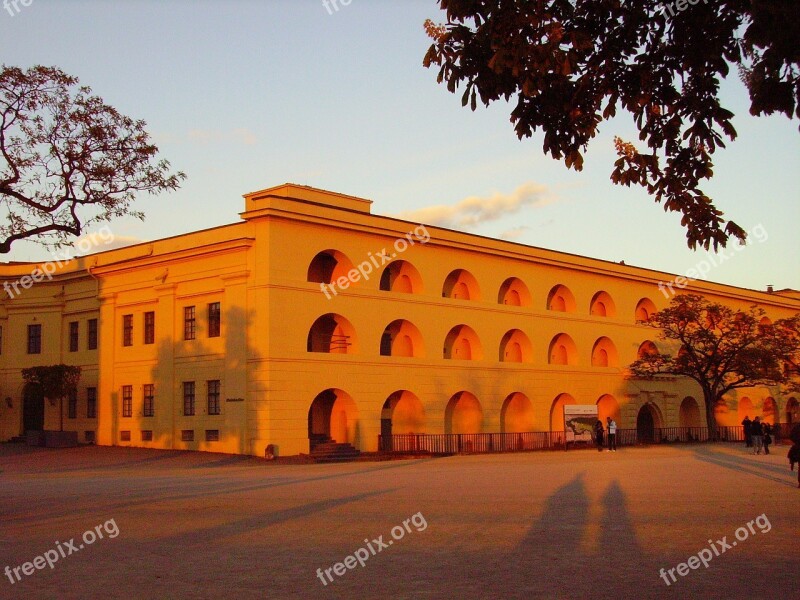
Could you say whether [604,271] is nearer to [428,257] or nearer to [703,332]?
[703,332]

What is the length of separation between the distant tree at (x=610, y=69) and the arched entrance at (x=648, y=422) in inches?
2074

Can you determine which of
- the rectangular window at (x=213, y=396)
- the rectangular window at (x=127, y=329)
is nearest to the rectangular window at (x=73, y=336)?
the rectangular window at (x=127, y=329)

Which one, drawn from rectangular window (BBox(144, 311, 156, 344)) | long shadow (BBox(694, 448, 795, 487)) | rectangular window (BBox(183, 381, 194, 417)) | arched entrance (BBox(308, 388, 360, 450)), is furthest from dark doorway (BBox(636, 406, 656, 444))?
rectangular window (BBox(144, 311, 156, 344))

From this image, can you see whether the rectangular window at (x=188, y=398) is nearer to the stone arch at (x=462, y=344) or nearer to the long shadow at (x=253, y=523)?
the stone arch at (x=462, y=344)

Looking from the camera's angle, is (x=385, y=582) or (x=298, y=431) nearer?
(x=385, y=582)

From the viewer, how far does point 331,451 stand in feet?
138

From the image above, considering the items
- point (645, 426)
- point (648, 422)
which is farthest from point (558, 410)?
→ point (648, 422)

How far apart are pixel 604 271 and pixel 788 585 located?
50054 mm

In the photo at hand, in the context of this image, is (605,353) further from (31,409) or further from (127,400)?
(31,409)

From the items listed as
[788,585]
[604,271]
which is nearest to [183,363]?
[604,271]

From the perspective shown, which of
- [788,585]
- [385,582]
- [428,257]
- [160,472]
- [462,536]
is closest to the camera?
[788,585]

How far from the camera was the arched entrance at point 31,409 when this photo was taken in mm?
51188

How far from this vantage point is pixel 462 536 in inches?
567

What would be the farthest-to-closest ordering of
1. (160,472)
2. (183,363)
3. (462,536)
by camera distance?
(183,363)
(160,472)
(462,536)
